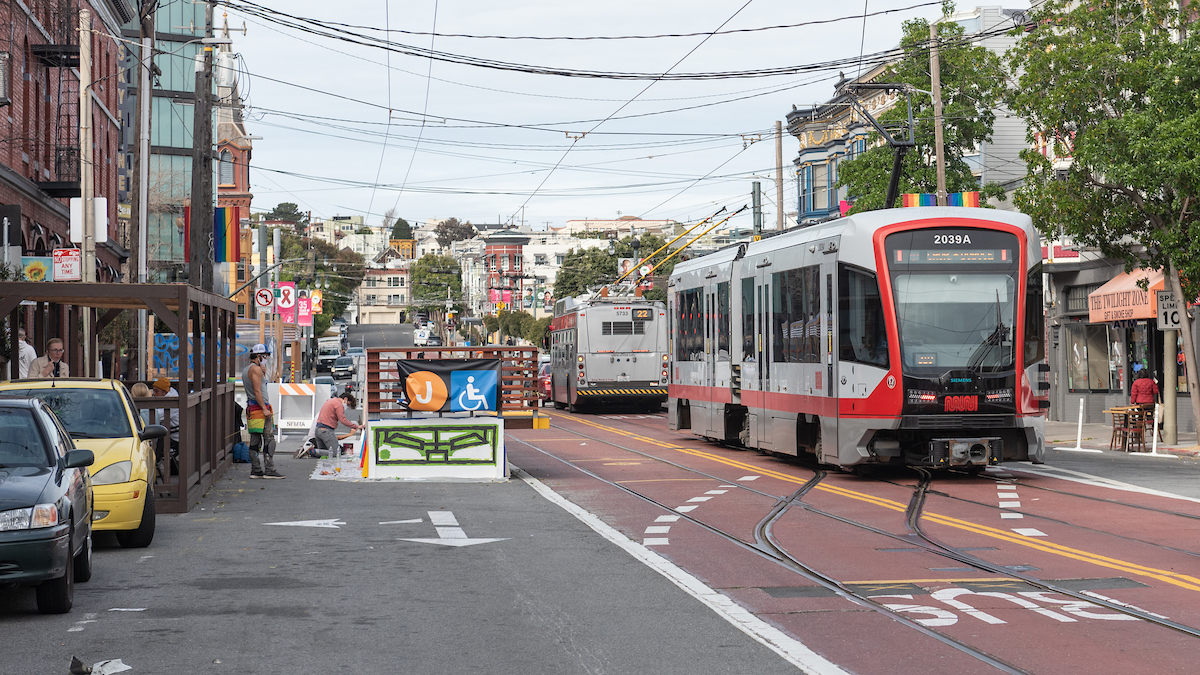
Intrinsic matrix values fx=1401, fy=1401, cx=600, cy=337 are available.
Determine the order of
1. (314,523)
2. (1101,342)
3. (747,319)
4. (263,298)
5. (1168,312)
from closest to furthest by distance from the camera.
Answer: (314,523) → (747,319) → (1168,312) → (1101,342) → (263,298)

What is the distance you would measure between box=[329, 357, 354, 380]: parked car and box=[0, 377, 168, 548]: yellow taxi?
66132 mm

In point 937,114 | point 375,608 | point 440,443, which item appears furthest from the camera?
point 937,114

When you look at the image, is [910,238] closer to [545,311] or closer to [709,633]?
[709,633]

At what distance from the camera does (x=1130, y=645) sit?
8.08 m

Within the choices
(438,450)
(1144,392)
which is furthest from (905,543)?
(1144,392)

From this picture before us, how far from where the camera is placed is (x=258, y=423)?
20.3 m

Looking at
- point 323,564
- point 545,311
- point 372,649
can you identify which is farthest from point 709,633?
point 545,311

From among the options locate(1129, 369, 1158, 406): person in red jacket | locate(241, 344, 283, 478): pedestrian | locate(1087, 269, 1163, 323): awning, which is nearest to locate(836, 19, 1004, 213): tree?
locate(1087, 269, 1163, 323): awning

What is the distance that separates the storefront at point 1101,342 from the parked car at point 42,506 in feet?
84.0

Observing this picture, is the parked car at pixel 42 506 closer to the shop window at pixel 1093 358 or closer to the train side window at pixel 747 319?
the train side window at pixel 747 319

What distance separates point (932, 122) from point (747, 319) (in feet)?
45.5

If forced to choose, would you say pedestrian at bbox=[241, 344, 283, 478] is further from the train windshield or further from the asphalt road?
the train windshield

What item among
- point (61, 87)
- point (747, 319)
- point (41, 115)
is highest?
point (61, 87)

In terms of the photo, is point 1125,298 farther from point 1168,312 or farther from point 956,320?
point 956,320
